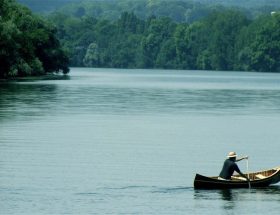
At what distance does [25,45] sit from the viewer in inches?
5335

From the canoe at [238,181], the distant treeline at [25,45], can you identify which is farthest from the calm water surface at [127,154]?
the distant treeline at [25,45]

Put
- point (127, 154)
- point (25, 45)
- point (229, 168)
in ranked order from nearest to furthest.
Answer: point (229, 168) < point (127, 154) < point (25, 45)

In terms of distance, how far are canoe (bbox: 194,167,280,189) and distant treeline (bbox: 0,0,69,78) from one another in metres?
88.5

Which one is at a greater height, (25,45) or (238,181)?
(25,45)

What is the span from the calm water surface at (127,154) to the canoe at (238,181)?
0.25 meters

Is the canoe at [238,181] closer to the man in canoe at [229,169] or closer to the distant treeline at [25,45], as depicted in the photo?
the man in canoe at [229,169]

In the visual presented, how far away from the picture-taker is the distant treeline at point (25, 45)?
12275 centimetres

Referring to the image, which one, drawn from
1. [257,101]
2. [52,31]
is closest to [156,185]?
[257,101]

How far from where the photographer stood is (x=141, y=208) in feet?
98.0

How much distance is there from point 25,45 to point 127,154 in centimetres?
9331

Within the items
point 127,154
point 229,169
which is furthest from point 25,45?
point 229,169

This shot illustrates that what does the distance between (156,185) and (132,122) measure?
2616 centimetres

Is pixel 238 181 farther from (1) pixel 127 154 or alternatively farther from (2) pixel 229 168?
(1) pixel 127 154

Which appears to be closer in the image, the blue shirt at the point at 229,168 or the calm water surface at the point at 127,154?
the calm water surface at the point at 127,154
